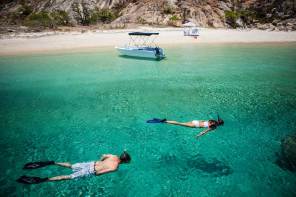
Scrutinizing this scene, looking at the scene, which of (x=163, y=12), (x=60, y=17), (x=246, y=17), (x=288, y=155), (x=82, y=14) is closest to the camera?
(x=288, y=155)

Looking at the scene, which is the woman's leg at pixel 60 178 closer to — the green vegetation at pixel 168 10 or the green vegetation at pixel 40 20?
the green vegetation at pixel 40 20

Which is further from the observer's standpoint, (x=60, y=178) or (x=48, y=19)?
(x=48, y=19)

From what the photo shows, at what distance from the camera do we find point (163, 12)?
64.9 metres

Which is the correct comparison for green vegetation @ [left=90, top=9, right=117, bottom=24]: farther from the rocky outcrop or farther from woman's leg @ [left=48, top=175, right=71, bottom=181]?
woman's leg @ [left=48, top=175, right=71, bottom=181]

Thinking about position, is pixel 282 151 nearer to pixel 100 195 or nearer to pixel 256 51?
pixel 100 195

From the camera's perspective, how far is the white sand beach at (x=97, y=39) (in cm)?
4029

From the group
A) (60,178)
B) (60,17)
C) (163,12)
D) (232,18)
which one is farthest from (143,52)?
(60,17)

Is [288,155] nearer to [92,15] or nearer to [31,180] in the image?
[31,180]

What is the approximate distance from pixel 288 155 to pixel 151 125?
7210 mm

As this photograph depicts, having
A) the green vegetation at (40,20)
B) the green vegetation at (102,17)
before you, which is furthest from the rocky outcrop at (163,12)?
the green vegetation at (40,20)

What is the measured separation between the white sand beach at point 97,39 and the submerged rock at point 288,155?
33.8 m

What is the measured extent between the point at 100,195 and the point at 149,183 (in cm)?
200

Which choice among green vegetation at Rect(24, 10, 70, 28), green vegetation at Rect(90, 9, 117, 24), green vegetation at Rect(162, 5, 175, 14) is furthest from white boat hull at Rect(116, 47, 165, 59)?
green vegetation at Rect(90, 9, 117, 24)

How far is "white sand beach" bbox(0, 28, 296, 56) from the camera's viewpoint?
40.3 meters
